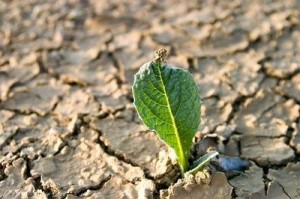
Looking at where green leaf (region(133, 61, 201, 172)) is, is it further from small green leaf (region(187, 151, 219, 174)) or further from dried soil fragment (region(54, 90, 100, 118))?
dried soil fragment (region(54, 90, 100, 118))

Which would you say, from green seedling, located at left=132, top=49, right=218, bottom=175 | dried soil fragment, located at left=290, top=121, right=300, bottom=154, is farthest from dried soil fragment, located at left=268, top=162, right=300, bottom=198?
green seedling, located at left=132, top=49, right=218, bottom=175

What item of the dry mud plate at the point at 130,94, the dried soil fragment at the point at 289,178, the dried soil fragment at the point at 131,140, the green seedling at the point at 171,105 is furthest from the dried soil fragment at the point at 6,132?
the dried soil fragment at the point at 289,178

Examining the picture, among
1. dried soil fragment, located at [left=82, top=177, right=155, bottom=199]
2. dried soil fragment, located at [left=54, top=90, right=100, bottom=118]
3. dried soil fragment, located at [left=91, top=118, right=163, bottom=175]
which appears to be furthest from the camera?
dried soil fragment, located at [left=54, top=90, right=100, bottom=118]

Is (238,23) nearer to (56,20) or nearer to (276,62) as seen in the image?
(276,62)

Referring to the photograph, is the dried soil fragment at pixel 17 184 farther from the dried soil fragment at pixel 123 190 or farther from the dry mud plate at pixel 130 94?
the dried soil fragment at pixel 123 190

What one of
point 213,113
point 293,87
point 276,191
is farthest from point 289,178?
point 293,87

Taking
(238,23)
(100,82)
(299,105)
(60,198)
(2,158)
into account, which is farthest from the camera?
(238,23)

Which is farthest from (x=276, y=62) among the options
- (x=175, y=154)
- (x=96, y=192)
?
(x=96, y=192)
